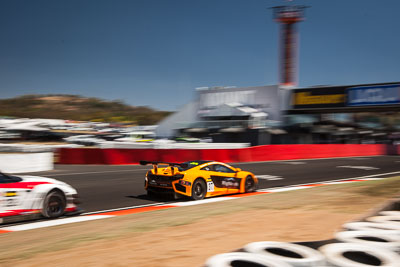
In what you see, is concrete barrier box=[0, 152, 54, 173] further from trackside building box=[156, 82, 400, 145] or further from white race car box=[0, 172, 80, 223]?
trackside building box=[156, 82, 400, 145]

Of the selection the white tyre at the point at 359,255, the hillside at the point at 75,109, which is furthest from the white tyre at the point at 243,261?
the hillside at the point at 75,109

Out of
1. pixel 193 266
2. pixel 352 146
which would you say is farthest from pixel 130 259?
pixel 352 146

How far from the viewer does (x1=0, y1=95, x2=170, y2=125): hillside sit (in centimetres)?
11562

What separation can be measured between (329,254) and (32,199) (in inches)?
225

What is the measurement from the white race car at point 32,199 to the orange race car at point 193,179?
2.33 meters

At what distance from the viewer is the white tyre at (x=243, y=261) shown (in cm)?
343

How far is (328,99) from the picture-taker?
4091 cm

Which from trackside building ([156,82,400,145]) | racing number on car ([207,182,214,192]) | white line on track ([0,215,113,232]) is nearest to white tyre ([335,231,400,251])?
white line on track ([0,215,113,232])

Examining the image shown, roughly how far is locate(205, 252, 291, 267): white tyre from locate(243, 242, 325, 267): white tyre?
131 mm

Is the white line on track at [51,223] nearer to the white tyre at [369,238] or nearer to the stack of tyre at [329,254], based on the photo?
the stack of tyre at [329,254]

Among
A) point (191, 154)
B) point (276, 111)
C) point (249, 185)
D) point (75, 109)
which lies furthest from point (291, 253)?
point (75, 109)

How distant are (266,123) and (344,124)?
16.6m

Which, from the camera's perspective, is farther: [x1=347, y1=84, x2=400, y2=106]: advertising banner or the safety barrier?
[x1=347, y1=84, x2=400, y2=106]: advertising banner

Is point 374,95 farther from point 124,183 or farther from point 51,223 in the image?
point 51,223
